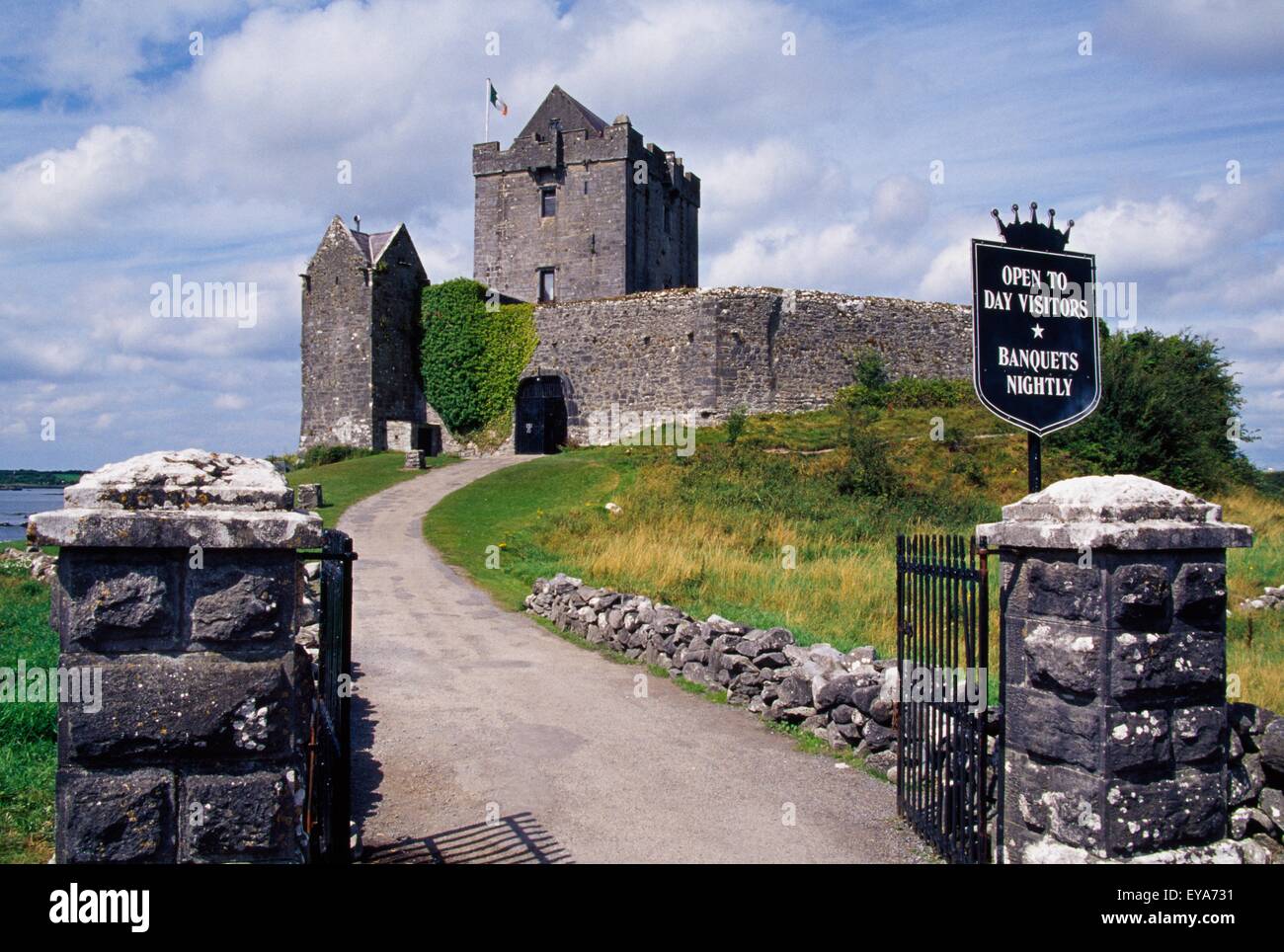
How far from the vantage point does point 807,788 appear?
7.54 m

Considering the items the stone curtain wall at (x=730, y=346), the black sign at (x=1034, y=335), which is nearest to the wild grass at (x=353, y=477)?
the stone curtain wall at (x=730, y=346)

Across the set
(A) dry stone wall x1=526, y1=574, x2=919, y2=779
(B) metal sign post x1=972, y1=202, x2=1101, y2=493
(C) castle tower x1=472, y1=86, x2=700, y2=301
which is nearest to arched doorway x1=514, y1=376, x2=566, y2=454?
(C) castle tower x1=472, y1=86, x2=700, y2=301

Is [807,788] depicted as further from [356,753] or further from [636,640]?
[636,640]

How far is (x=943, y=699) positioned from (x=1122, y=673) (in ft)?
5.87

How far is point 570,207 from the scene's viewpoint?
42.8 metres

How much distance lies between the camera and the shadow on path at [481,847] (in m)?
5.88

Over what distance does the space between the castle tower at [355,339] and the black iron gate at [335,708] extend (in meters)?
32.8

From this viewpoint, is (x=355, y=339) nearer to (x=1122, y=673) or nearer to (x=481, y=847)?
(x=481, y=847)

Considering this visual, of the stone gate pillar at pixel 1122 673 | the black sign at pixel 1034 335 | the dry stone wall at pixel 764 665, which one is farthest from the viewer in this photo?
the dry stone wall at pixel 764 665

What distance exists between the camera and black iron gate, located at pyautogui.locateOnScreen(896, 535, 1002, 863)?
18.1 ft

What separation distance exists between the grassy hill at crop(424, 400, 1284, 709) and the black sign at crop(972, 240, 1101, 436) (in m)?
4.39

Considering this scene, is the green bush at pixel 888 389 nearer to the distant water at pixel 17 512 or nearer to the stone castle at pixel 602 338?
the stone castle at pixel 602 338

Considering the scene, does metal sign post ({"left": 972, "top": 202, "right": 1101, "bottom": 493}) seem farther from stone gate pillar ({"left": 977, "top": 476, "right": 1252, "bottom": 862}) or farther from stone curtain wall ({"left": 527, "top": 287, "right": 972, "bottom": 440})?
stone curtain wall ({"left": 527, "top": 287, "right": 972, "bottom": 440})
